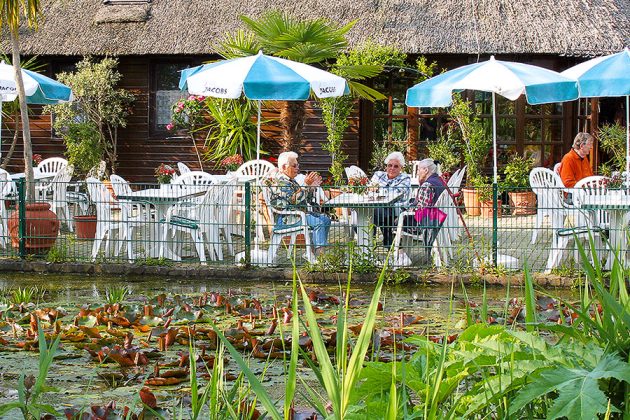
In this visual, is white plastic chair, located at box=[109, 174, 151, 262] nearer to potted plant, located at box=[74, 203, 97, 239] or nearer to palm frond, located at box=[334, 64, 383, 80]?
potted plant, located at box=[74, 203, 97, 239]

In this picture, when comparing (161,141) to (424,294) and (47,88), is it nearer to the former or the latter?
(47,88)

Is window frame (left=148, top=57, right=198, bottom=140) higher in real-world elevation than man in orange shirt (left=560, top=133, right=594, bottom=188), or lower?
higher

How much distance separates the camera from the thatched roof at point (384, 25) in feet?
59.6

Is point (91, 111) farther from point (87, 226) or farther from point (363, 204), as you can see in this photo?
point (363, 204)

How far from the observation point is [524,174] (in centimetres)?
1723

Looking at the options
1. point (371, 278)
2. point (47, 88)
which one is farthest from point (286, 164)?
point (47, 88)

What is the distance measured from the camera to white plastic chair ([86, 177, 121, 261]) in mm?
11250

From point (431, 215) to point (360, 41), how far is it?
8.75 meters

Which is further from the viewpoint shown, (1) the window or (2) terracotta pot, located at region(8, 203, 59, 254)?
(1) the window

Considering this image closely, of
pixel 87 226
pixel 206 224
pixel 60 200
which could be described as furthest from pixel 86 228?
pixel 206 224

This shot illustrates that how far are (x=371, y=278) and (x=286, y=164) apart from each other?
1913 mm

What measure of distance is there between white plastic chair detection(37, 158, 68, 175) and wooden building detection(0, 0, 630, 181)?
6.95ft

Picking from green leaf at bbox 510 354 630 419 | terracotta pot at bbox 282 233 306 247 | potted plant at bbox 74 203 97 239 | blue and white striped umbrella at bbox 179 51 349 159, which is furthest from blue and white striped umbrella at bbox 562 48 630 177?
green leaf at bbox 510 354 630 419

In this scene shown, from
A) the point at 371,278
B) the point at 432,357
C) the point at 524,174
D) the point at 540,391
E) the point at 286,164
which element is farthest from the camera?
the point at 524,174
